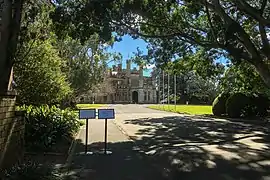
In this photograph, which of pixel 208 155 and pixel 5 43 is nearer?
pixel 5 43

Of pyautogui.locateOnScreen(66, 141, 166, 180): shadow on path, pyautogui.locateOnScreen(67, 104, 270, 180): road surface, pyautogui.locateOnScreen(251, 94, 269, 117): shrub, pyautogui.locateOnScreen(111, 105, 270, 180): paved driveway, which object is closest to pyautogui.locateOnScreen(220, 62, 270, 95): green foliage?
pyautogui.locateOnScreen(251, 94, 269, 117): shrub

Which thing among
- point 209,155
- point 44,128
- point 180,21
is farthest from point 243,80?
point 44,128

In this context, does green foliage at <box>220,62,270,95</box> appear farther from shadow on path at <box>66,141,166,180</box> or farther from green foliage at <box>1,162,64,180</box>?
green foliage at <box>1,162,64,180</box>

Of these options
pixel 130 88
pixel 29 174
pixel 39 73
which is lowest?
pixel 29 174

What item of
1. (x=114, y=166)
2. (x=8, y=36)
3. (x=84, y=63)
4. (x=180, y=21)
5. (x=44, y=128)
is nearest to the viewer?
(x=8, y=36)

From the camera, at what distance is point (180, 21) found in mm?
22938

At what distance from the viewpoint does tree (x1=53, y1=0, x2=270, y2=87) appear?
17.0 m

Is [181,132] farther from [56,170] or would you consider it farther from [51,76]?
[56,170]

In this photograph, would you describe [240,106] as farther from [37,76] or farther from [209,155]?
[209,155]

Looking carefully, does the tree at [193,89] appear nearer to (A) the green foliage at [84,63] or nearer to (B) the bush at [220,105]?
(A) the green foliage at [84,63]

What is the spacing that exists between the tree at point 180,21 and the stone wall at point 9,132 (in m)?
7.98

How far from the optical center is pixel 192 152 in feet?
43.4

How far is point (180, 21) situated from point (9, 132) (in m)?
15.6

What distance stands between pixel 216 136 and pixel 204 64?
12.8 m
